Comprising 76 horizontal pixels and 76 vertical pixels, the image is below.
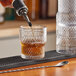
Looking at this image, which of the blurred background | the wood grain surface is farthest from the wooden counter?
the wood grain surface

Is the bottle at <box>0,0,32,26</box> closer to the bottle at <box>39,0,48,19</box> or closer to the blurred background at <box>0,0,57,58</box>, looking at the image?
the blurred background at <box>0,0,57,58</box>

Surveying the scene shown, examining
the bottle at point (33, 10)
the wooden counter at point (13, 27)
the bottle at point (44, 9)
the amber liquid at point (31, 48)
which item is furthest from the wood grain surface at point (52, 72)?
the bottle at point (44, 9)

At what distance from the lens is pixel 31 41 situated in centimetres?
106

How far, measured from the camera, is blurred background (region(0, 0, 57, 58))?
2.03m

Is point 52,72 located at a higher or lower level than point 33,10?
lower

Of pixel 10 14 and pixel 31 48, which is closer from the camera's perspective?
pixel 31 48

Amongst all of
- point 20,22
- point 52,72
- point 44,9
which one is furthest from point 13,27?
point 52,72

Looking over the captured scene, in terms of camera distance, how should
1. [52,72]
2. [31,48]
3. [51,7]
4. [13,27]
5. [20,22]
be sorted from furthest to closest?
1. [51,7]
2. [20,22]
3. [13,27]
4. [31,48]
5. [52,72]

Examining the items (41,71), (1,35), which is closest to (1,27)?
(1,35)

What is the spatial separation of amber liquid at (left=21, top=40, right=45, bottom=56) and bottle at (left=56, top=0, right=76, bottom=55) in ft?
Result: 0.35

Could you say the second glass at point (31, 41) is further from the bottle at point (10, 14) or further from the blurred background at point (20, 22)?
the bottle at point (10, 14)

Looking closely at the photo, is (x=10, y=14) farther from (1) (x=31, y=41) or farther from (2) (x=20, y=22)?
(1) (x=31, y=41)

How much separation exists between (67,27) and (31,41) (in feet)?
0.51

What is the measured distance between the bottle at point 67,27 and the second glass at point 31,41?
0.31ft
